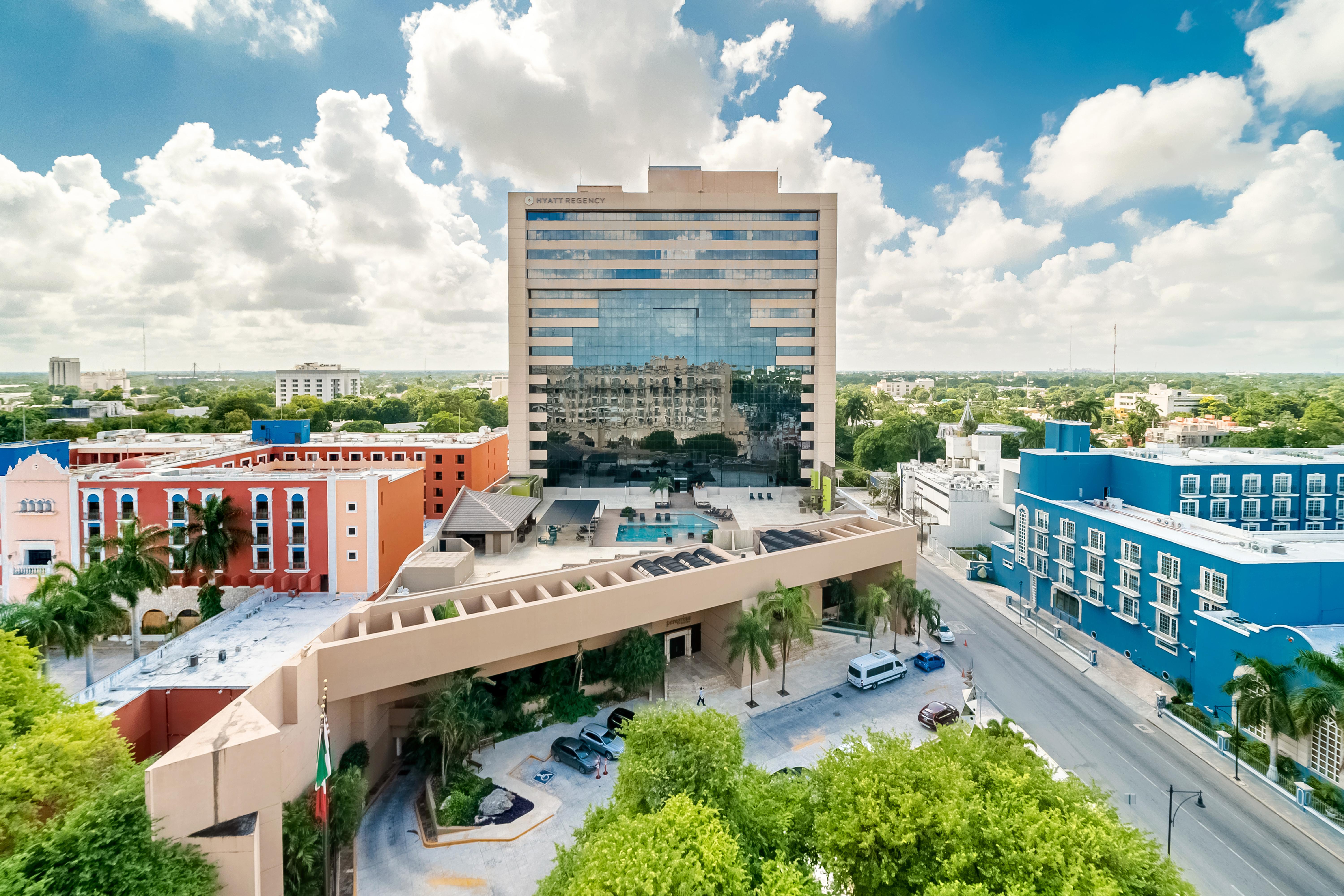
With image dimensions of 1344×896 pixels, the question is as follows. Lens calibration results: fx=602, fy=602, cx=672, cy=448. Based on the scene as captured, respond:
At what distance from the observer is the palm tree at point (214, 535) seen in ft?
107

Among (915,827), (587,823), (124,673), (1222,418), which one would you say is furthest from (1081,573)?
(1222,418)

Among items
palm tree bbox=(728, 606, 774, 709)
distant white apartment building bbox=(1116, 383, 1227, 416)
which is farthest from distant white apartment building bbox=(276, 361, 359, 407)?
distant white apartment building bbox=(1116, 383, 1227, 416)

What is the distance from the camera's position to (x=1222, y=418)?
118m

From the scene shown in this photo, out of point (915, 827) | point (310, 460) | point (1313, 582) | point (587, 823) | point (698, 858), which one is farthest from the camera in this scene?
point (310, 460)

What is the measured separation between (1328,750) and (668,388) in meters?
51.8

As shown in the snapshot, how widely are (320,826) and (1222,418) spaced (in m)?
156

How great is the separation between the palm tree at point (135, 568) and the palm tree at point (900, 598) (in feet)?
127

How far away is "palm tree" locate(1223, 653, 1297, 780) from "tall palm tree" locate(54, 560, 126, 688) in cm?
4733

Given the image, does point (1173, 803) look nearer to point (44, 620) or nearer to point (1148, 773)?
point (1148, 773)

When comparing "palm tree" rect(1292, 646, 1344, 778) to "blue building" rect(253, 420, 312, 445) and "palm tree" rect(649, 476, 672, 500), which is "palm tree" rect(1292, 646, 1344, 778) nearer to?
"palm tree" rect(649, 476, 672, 500)

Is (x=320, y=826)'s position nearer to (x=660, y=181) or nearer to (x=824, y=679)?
(x=824, y=679)

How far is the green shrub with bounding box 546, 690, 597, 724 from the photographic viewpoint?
29484 mm

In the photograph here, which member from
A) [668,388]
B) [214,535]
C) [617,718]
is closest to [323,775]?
[617,718]

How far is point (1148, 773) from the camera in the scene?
83.3 feet
